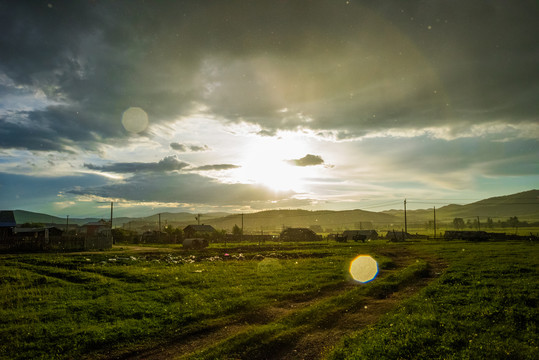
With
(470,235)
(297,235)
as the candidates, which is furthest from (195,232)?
(470,235)

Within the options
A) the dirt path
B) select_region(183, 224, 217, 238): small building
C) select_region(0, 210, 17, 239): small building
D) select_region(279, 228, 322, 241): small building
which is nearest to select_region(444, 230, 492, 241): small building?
select_region(279, 228, 322, 241): small building

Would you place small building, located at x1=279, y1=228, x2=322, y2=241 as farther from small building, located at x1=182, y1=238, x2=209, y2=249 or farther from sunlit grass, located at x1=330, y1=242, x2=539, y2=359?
sunlit grass, located at x1=330, y1=242, x2=539, y2=359

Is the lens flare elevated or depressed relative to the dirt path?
depressed

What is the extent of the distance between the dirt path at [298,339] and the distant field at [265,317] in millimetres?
45

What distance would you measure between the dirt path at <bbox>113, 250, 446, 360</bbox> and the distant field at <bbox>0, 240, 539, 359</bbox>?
0.15 feet

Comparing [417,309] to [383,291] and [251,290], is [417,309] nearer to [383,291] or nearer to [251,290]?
[383,291]

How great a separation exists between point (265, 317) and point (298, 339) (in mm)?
3230

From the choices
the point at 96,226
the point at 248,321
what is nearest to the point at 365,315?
the point at 248,321

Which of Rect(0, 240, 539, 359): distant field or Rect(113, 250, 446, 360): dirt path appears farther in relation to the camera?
Rect(113, 250, 446, 360): dirt path

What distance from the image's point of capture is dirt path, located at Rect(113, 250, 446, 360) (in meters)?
10.4

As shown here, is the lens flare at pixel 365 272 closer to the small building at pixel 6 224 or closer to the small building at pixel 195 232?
the small building at pixel 6 224

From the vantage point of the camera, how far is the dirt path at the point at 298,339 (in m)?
10.4

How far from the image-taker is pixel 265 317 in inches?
562

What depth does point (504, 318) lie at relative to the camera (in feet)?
40.8
